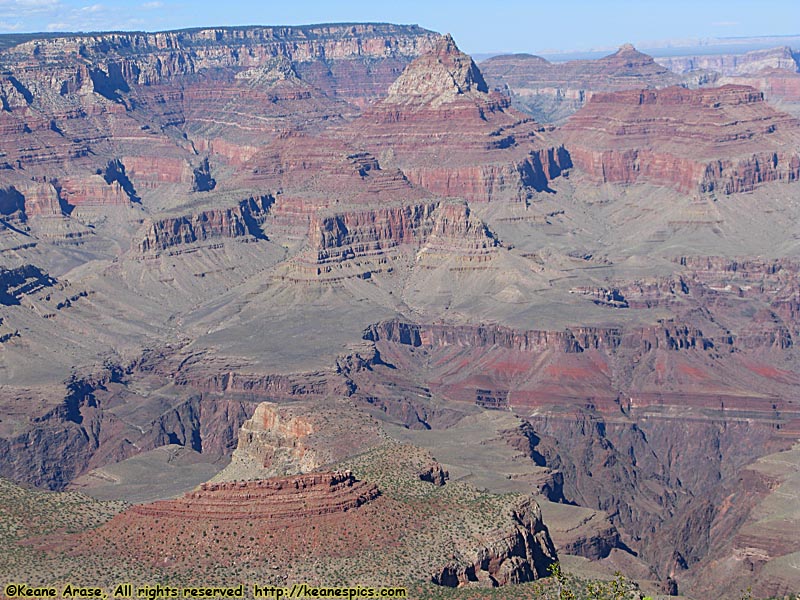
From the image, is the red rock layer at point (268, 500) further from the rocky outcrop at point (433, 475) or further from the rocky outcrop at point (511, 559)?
the rocky outcrop at point (433, 475)

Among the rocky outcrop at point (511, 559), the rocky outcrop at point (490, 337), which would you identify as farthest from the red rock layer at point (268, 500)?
the rocky outcrop at point (490, 337)

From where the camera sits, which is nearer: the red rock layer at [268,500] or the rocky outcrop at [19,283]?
the red rock layer at [268,500]

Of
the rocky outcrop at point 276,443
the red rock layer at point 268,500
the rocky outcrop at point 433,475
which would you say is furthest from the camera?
the rocky outcrop at point 276,443

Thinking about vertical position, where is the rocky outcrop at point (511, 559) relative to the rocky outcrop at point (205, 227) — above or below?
above

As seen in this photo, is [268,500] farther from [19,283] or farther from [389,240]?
[389,240]

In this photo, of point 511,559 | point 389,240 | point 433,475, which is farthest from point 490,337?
point 511,559

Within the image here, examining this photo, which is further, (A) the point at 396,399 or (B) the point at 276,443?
(A) the point at 396,399

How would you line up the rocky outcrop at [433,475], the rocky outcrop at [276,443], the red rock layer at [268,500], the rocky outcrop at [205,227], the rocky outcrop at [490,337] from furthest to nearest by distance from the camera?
1. the rocky outcrop at [205,227]
2. the rocky outcrop at [490,337]
3. the rocky outcrop at [276,443]
4. the rocky outcrop at [433,475]
5. the red rock layer at [268,500]

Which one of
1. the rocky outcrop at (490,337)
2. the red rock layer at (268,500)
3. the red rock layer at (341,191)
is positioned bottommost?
the rocky outcrop at (490,337)
